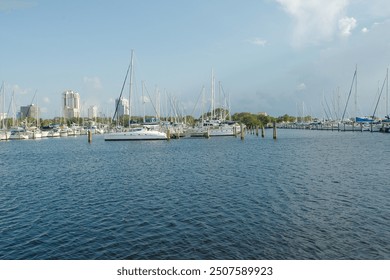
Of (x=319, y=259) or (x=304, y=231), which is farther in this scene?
(x=304, y=231)

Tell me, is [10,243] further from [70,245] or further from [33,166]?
[33,166]

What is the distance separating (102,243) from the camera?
52.0 feet

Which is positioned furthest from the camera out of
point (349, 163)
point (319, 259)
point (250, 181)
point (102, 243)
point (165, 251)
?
point (349, 163)

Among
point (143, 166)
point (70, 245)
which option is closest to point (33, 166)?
point (143, 166)

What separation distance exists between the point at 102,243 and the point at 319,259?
9356mm

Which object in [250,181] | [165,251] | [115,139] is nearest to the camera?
[165,251]

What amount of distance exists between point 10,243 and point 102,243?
422cm

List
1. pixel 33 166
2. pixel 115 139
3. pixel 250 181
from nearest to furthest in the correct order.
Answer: pixel 250 181
pixel 33 166
pixel 115 139

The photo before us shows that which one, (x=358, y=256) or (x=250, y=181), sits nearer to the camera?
(x=358, y=256)

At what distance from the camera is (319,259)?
13625 mm

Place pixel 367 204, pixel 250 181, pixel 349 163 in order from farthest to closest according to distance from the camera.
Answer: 1. pixel 349 163
2. pixel 250 181
3. pixel 367 204
